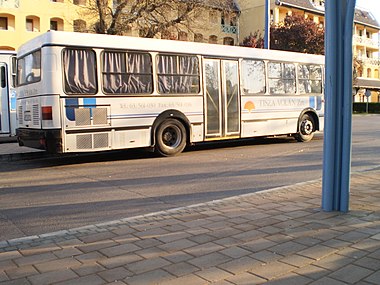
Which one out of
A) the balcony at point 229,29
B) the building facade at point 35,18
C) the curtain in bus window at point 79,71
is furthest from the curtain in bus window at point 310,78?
the balcony at point 229,29

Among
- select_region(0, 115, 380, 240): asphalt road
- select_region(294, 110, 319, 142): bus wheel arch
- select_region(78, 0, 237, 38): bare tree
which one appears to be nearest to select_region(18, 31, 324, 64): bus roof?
select_region(294, 110, 319, 142): bus wheel arch

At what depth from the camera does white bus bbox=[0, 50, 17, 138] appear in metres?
15.5

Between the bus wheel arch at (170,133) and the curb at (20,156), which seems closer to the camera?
the bus wheel arch at (170,133)

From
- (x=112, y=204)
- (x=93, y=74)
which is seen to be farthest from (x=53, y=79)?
(x=112, y=204)

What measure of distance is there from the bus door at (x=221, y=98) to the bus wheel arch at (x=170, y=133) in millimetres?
859

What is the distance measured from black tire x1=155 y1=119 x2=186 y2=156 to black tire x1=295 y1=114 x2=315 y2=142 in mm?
5301

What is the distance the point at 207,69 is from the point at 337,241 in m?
8.76

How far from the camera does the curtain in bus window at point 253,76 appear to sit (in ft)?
43.9

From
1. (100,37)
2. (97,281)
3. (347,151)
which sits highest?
(100,37)

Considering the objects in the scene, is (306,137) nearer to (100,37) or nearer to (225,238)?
(100,37)

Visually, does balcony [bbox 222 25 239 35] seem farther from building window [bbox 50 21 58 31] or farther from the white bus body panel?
the white bus body panel

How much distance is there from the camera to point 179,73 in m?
11.9

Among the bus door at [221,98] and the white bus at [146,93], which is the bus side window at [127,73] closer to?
the white bus at [146,93]

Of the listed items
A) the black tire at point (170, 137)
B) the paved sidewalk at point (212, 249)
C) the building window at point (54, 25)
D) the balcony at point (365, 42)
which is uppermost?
the balcony at point (365, 42)
